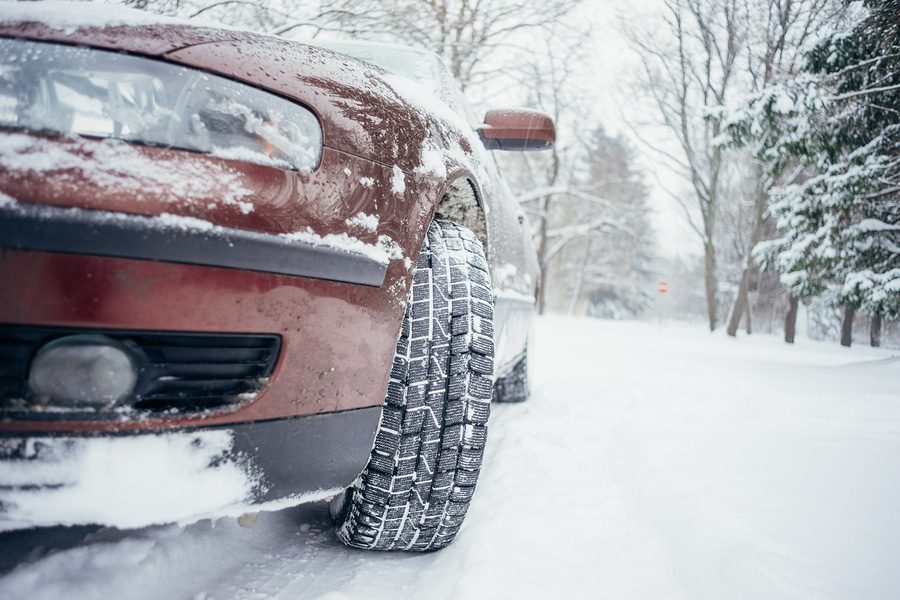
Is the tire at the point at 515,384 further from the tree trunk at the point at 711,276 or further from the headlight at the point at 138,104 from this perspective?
the tree trunk at the point at 711,276

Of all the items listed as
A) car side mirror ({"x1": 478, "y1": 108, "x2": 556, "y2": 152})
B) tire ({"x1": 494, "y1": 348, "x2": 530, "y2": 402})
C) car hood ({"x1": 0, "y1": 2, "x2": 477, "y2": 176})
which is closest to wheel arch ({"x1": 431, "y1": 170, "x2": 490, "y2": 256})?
car hood ({"x1": 0, "y1": 2, "x2": 477, "y2": 176})

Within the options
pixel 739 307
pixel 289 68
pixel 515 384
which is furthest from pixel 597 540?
pixel 739 307

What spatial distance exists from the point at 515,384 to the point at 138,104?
8.94 feet

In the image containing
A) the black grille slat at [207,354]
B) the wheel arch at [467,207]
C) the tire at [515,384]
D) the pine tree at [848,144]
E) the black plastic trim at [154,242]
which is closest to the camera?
the black plastic trim at [154,242]

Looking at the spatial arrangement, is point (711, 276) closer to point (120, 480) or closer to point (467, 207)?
point (467, 207)

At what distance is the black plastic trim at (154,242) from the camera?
0.70 metres

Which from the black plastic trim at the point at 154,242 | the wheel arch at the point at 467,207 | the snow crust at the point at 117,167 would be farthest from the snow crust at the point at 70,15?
→ the wheel arch at the point at 467,207

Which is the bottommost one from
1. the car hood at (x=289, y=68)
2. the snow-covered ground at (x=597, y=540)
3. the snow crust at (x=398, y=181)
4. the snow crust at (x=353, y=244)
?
the snow-covered ground at (x=597, y=540)

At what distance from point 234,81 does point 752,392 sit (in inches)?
152

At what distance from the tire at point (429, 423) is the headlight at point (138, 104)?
1.55 feet

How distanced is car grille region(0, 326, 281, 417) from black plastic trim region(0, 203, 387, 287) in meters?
0.12

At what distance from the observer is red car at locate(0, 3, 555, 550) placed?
29.0 inches

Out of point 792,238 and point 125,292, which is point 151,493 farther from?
point 792,238

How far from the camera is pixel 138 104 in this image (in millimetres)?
828
